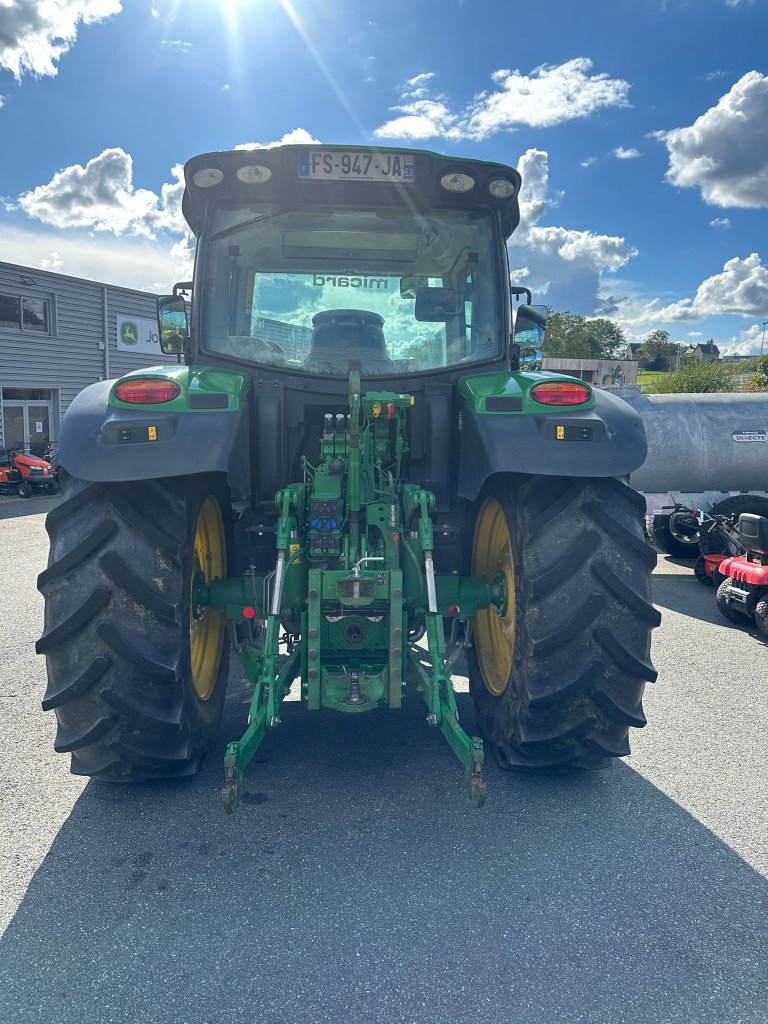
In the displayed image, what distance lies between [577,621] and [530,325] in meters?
2.03

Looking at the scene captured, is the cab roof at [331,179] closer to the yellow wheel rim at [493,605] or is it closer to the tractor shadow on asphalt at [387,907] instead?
the yellow wheel rim at [493,605]

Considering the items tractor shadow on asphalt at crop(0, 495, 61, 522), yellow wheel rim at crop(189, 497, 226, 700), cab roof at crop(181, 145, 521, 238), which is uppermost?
cab roof at crop(181, 145, 521, 238)

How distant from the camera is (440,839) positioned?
116 inches

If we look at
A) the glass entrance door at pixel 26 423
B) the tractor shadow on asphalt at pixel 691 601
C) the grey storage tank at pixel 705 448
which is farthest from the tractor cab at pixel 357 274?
the glass entrance door at pixel 26 423

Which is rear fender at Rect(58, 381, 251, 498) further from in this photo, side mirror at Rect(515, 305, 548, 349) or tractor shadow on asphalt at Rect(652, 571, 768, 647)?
tractor shadow on asphalt at Rect(652, 571, 768, 647)

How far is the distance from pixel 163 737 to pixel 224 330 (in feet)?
6.65

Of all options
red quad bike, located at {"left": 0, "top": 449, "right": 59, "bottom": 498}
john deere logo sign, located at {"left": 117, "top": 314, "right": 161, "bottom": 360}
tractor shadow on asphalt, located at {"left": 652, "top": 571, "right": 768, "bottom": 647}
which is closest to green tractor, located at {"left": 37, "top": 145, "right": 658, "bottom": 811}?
tractor shadow on asphalt, located at {"left": 652, "top": 571, "right": 768, "bottom": 647}

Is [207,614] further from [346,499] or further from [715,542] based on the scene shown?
[715,542]

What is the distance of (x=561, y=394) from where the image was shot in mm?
3197

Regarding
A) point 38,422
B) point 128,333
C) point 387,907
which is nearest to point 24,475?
point 38,422

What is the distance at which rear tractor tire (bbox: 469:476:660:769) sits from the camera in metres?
3.06

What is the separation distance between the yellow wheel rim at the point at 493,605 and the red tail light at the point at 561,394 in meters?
0.60

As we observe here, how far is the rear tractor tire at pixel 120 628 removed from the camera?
2.91 m

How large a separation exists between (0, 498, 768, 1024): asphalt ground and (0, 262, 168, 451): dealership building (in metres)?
17.2
